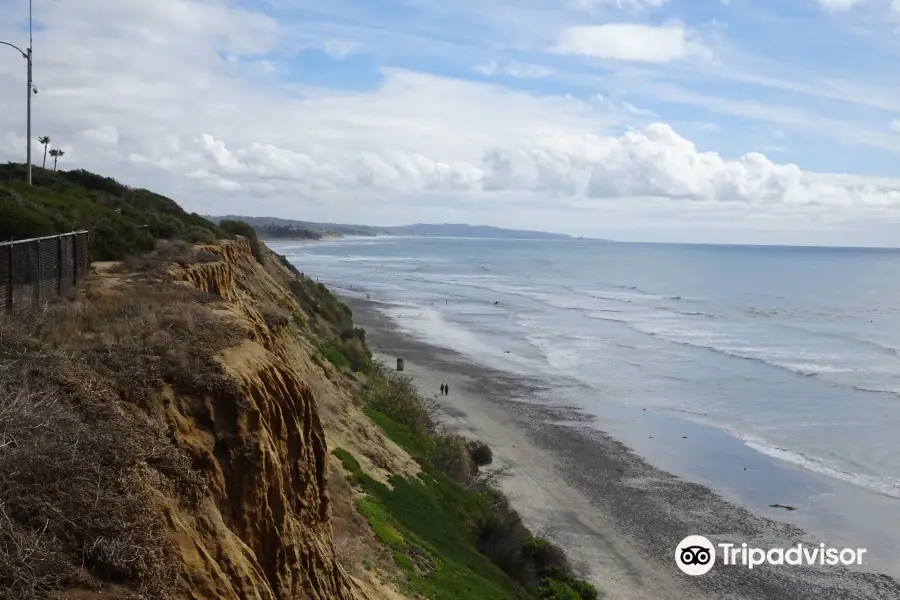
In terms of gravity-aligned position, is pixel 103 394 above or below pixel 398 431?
above

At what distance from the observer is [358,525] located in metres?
14.5

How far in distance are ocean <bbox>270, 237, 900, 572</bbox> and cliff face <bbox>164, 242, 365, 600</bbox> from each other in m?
19.1

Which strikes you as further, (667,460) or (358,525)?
(667,460)

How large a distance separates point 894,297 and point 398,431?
107 m

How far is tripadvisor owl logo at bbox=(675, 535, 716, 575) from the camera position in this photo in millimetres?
22094

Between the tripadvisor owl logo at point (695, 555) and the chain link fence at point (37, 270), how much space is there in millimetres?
17349

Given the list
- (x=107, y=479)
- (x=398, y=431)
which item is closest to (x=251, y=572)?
(x=107, y=479)

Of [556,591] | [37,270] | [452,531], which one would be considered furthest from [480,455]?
[37,270]

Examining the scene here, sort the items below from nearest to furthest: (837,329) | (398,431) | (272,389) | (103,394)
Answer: (103,394)
(272,389)
(398,431)
(837,329)

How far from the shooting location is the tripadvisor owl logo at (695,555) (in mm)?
22094

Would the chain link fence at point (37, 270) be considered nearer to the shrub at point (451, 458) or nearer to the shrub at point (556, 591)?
the shrub at point (556, 591)

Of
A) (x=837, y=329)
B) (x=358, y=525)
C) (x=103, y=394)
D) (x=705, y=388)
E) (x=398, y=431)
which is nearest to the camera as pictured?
(x=103, y=394)

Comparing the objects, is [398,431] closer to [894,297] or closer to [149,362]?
[149,362]

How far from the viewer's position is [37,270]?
12406mm
